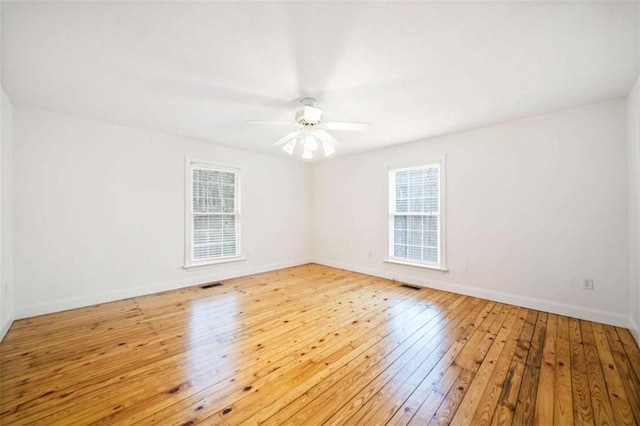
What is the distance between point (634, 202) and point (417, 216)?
7.97 ft

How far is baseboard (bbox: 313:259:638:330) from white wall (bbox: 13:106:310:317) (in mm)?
3263

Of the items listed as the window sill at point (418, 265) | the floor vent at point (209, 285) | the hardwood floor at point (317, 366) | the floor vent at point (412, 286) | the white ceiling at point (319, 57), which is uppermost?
the white ceiling at point (319, 57)

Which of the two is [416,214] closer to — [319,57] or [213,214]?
[319,57]

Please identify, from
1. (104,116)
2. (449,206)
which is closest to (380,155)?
(449,206)

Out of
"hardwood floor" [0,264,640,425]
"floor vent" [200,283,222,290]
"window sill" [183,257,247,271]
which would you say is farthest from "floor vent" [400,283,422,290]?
"floor vent" [200,283,222,290]

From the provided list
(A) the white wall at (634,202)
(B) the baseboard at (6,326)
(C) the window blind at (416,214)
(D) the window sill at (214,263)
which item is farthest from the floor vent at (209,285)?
(A) the white wall at (634,202)

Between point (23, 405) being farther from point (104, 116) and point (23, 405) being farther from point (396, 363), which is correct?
point (104, 116)

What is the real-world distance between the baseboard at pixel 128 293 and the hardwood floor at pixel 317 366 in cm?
17

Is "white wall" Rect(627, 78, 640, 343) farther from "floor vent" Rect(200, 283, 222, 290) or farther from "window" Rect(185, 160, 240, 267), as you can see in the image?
"window" Rect(185, 160, 240, 267)

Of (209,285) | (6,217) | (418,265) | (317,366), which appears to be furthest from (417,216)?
(6,217)

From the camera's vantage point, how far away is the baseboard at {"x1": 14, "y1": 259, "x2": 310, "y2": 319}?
10.0 ft

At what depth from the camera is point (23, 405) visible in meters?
1.63

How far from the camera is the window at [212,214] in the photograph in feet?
14.4

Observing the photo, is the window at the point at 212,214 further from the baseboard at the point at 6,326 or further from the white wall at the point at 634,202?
the white wall at the point at 634,202
